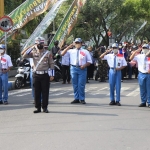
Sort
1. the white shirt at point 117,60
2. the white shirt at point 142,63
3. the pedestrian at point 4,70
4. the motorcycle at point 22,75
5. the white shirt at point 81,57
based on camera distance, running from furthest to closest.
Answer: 1. the motorcycle at point 22,75
2. the pedestrian at point 4,70
3. the white shirt at point 81,57
4. the white shirt at point 117,60
5. the white shirt at point 142,63

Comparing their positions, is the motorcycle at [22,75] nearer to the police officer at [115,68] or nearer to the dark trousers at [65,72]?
the dark trousers at [65,72]

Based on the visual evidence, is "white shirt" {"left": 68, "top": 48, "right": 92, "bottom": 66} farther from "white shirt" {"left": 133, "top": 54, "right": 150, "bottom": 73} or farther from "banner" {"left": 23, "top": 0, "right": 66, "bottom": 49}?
"banner" {"left": 23, "top": 0, "right": 66, "bottom": 49}

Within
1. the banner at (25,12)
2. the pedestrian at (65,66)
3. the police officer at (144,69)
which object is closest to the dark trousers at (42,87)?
the police officer at (144,69)

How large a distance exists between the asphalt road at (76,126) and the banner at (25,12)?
25.0 feet

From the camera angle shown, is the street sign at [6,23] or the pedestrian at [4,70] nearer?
the pedestrian at [4,70]

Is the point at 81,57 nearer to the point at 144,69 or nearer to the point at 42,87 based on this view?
the point at 144,69

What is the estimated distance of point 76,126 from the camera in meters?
8.96

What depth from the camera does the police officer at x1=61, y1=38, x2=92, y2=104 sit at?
1237 cm

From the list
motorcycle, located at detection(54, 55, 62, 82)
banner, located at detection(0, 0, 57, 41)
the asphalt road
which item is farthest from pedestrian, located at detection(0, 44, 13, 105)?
motorcycle, located at detection(54, 55, 62, 82)

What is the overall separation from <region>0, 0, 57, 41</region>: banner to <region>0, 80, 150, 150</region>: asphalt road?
7.61 meters

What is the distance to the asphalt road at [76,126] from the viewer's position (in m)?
7.34

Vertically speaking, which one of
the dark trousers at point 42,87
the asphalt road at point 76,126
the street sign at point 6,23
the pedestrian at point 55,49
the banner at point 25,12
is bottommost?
the asphalt road at point 76,126

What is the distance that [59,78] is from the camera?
21.5 m

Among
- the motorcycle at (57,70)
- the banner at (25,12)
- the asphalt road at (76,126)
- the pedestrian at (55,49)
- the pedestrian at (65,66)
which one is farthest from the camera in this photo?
the motorcycle at (57,70)
